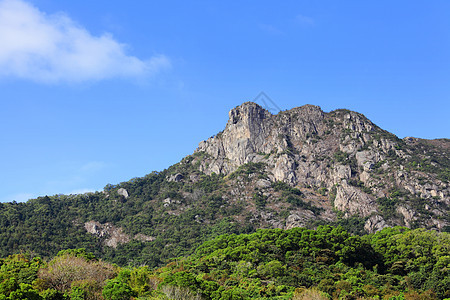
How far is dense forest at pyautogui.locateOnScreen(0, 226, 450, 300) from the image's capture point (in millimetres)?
55969

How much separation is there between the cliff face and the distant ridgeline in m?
0.34

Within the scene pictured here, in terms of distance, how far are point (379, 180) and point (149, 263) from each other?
70.4 meters

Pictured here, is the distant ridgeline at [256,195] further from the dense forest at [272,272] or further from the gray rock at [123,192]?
the dense forest at [272,272]

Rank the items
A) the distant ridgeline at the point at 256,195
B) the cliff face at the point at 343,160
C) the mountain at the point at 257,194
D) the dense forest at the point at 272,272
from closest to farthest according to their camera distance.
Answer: the dense forest at the point at 272,272
the distant ridgeline at the point at 256,195
the mountain at the point at 257,194
the cliff face at the point at 343,160

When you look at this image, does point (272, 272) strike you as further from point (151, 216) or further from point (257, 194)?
point (151, 216)

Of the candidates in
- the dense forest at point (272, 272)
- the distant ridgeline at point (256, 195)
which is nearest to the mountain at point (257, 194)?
the distant ridgeline at point (256, 195)

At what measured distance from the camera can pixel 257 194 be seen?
14612cm

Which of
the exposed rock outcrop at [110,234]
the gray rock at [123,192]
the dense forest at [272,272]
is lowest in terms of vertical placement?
the dense forest at [272,272]

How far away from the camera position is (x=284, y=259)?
82.2 m

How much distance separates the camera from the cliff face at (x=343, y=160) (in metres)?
129

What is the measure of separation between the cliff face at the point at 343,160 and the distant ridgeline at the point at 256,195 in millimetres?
339

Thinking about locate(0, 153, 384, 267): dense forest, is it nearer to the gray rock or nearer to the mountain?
the mountain

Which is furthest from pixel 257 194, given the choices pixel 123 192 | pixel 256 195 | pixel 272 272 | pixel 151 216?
pixel 272 272

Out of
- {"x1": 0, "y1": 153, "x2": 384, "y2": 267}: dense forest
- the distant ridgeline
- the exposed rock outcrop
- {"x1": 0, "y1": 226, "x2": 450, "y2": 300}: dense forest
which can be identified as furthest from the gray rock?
{"x1": 0, "y1": 226, "x2": 450, "y2": 300}: dense forest
